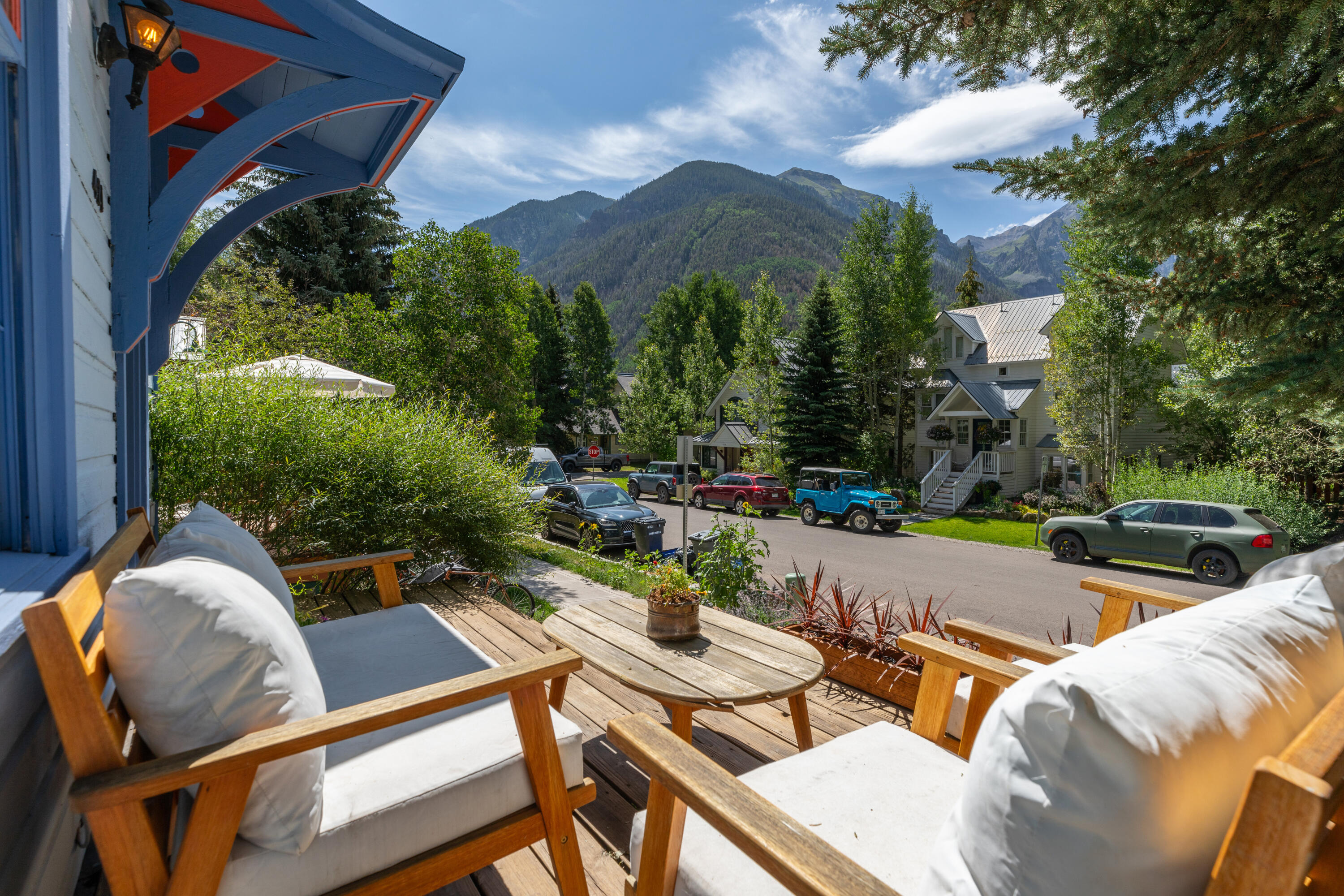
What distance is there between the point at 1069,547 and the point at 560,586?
34.8 ft

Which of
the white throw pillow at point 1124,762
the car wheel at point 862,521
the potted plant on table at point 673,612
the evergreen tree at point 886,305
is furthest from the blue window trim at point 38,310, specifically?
the evergreen tree at point 886,305

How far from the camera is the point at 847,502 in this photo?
17.3 meters

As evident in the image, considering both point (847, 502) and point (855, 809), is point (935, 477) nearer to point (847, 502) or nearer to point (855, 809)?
point (847, 502)

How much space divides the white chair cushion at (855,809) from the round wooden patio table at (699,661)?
0.47 meters

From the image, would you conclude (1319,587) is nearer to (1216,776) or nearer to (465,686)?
(1216,776)

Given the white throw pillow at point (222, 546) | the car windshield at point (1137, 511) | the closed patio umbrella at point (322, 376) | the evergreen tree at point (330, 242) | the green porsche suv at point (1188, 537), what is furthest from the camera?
the evergreen tree at point (330, 242)

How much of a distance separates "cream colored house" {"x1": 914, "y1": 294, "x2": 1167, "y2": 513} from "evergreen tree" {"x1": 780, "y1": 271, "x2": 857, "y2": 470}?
3.57m

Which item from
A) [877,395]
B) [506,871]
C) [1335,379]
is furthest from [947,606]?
[877,395]

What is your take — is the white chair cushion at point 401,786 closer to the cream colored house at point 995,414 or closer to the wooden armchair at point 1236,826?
the wooden armchair at point 1236,826

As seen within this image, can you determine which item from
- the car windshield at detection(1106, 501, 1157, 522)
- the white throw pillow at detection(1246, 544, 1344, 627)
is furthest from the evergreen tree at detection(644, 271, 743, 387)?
the white throw pillow at detection(1246, 544, 1344, 627)

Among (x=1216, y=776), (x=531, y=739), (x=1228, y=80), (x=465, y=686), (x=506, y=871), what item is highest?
(x=1228, y=80)

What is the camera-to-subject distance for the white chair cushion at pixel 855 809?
5.05 ft

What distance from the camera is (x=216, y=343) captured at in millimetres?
7781

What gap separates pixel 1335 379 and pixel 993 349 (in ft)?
78.5
